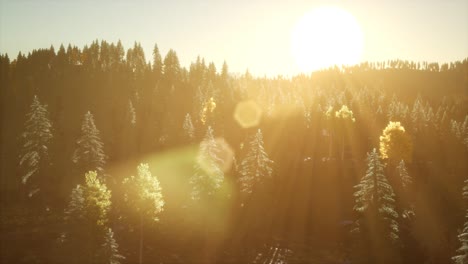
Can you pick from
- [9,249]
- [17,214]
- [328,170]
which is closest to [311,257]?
[328,170]

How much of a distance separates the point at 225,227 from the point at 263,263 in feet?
31.2

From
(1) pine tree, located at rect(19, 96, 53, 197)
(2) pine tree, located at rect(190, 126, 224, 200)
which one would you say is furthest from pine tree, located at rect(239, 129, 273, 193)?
(1) pine tree, located at rect(19, 96, 53, 197)

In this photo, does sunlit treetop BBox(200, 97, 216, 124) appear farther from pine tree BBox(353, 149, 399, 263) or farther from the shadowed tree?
pine tree BBox(353, 149, 399, 263)

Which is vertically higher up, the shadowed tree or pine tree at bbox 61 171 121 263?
the shadowed tree

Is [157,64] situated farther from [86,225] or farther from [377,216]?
[377,216]

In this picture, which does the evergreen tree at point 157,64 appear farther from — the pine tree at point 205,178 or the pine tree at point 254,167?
the pine tree at point 205,178

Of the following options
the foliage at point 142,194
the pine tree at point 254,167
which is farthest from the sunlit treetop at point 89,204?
the pine tree at point 254,167

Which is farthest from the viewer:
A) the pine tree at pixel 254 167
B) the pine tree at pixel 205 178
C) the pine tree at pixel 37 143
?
the pine tree at pixel 254 167

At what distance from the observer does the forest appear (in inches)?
1437

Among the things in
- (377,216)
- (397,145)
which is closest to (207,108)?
(397,145)

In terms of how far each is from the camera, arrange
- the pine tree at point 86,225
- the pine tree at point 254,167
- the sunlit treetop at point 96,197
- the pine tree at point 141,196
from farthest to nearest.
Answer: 1. the pine tree at point 254,167
2. the pine tree at point 141,196
3. the sunlit treetop at point 96,197
4. the pine tree at point 86,225

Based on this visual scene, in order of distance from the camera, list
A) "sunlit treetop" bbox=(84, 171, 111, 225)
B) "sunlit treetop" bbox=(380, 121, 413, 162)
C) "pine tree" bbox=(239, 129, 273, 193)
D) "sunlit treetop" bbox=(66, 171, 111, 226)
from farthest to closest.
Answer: "sunlit treetop" bbox=(380, 121, 413, 162)
"pine tree" bbox=(239, 129, 273, 193)
"sunlit treetop" bbox=(84, 171, 111, 225)
"sunlit treetop" bbox=(66, 171, 111, 226)

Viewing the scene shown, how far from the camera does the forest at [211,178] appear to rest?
36.5 m

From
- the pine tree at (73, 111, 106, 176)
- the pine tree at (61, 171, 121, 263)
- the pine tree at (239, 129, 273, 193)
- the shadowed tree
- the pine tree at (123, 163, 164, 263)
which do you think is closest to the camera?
the pine tree at (61, 171, 121, 263)
